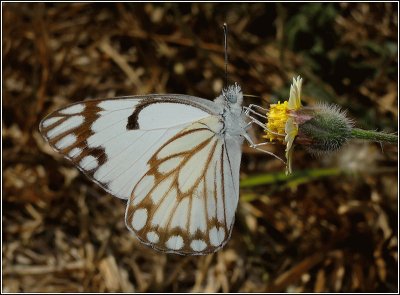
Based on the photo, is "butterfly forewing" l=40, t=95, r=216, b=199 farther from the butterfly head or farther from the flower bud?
the flower bud

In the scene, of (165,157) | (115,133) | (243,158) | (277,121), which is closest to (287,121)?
(277,121)

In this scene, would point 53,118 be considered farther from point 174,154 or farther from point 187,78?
point 187,78

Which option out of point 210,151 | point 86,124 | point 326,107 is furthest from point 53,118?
point 326,107

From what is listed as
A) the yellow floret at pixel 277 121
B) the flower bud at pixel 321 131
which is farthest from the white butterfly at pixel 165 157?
the flower bud at pixel 321 131

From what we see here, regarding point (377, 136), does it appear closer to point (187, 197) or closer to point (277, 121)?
point (277, 121)

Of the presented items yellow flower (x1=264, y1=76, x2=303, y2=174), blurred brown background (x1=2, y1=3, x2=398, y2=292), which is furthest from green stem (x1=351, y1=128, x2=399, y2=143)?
blurred brown background (x1=2, y1=3, x2=398, y2=292)

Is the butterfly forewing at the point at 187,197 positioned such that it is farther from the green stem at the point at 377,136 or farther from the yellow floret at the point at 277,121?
the green stem at the point at 377,136
